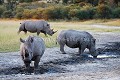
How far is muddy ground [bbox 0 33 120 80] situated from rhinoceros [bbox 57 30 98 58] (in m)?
0.35

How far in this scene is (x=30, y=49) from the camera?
13352mm

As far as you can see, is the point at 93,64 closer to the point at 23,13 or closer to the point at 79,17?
the point at 79,17

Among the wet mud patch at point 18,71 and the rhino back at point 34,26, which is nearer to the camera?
the wet mud patch at point 18,71

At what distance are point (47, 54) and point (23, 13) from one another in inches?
1559

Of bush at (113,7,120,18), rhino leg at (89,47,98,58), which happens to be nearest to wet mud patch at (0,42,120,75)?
rhino leg at (89,47,98,58)

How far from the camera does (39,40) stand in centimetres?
1469

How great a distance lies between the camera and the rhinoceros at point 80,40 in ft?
62.0

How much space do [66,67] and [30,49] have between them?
2415 millimetres

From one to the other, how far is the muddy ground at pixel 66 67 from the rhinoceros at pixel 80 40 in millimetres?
351

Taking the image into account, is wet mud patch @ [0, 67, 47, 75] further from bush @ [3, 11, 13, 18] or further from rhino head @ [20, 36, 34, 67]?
bush @ [3, 11, 13, 18]

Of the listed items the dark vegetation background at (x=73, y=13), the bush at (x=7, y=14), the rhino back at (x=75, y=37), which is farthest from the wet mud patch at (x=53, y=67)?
the bush at (x=7, y=14)

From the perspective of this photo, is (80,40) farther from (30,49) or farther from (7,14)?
(7,14)

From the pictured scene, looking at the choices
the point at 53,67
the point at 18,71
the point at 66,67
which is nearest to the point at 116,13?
the point at 66,67

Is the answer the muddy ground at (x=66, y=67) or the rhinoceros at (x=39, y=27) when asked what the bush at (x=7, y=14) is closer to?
the rhinoceros at (x=39, y=27)
